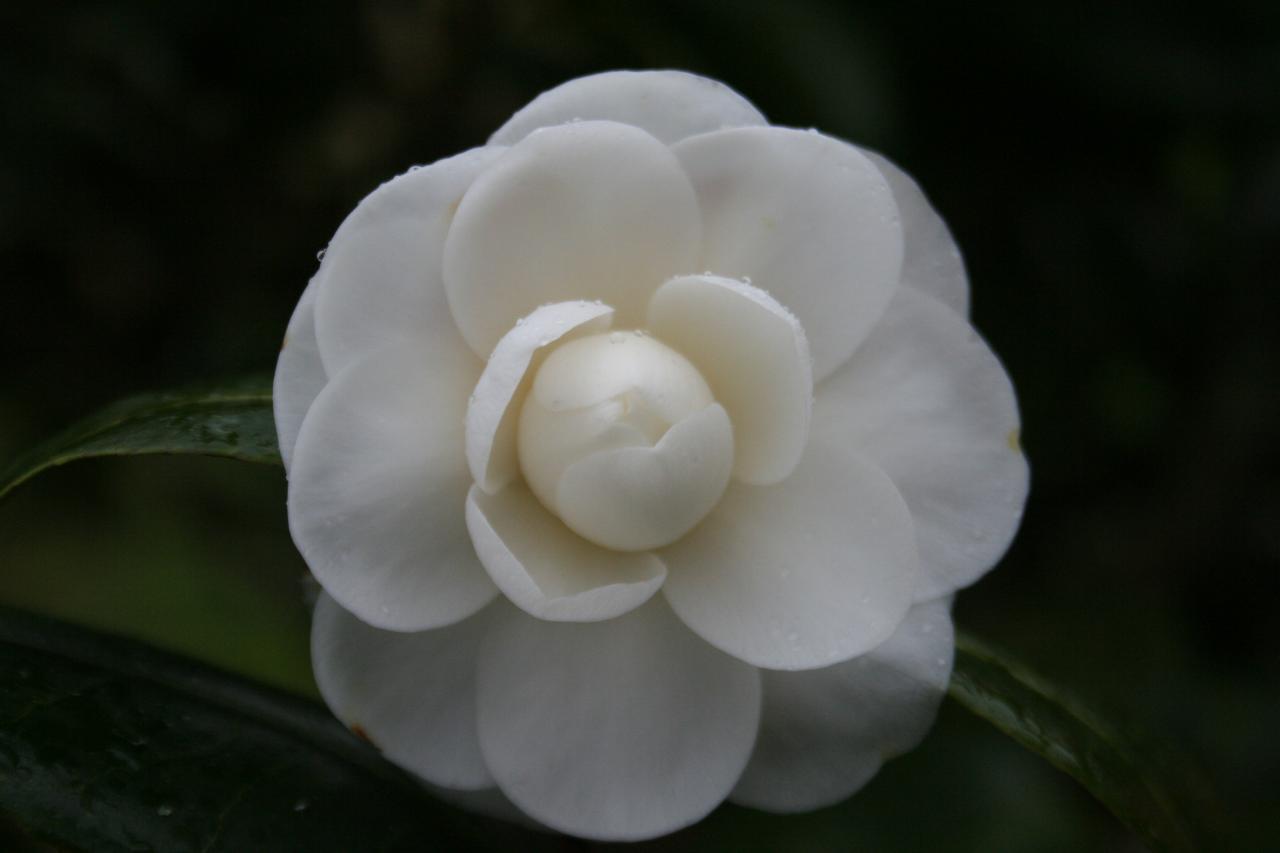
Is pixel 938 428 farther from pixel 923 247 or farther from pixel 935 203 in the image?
pixel 935 203

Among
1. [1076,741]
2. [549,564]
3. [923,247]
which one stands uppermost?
[923,247]

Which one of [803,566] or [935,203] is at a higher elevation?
[803,566]

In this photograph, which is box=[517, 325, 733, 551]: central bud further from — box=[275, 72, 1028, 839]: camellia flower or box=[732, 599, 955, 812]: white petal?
box=[732, 599, 955, 812]: white petal

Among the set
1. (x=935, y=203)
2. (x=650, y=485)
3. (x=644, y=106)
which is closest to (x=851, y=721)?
(x=650, y=485)

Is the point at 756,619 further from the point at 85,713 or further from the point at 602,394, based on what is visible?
the point at 85,713

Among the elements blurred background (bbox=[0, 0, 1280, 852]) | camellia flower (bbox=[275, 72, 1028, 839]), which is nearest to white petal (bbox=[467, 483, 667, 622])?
camellia flower (bbox=[275, 72, 1028, 839])

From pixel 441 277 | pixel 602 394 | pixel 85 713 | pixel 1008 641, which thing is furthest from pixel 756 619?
pixel 1008 641
